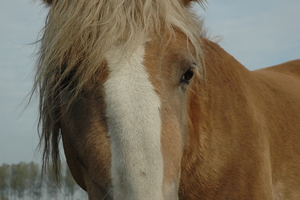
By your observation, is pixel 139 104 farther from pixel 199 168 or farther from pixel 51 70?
pixel 199 168

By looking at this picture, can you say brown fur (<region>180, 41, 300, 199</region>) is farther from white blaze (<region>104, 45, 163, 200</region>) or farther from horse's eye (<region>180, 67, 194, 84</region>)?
white blaze (<region>104, 45, 163, 200</region>)

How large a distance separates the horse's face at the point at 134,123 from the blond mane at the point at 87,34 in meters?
0.09

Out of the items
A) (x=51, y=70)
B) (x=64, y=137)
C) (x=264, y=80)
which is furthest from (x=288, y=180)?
(x=51, y=70)

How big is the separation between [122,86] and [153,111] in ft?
0.79

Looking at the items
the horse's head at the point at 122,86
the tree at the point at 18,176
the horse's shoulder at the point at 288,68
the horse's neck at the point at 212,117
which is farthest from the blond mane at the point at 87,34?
the tree at the point at 18,176

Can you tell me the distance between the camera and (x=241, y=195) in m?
2.98

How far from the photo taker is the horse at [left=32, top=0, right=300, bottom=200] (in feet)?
6.59

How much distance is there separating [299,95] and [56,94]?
314cm

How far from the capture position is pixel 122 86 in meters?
2.08

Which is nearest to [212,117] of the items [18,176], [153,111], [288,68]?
[153,111]

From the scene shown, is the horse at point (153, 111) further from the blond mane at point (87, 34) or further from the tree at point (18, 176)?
the tree at point (18, 176)

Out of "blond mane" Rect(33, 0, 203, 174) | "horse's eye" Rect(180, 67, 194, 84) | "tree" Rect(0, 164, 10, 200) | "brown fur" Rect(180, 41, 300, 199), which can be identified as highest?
"blond mane" Rect(33, 0, 203, 174)

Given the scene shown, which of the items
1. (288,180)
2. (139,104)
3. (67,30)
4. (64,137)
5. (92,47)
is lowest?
(288,180)

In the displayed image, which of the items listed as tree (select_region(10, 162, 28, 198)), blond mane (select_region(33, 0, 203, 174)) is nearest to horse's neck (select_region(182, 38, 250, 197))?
blond mane (select_region(33, 0, 203, 174))
